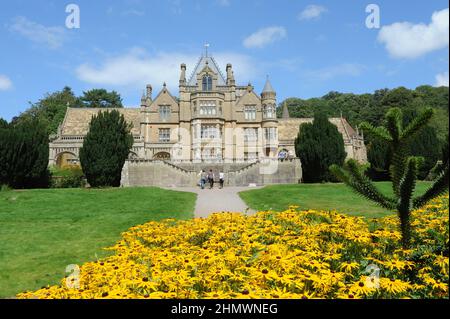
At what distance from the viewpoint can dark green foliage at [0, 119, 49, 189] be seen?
24484 millimetres

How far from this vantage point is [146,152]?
4578cm

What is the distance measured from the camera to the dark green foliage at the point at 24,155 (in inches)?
964

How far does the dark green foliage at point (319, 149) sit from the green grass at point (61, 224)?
12055 mm

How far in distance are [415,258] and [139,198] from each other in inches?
669

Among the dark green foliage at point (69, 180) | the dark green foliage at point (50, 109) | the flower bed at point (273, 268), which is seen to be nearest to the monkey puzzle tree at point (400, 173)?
the flower bed at point (273, 268)

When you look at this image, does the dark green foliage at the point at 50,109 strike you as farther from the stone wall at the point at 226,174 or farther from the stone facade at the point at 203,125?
the stone wall at the point at 226,174

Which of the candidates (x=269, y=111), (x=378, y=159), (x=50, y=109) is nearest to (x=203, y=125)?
(x=269, y=111)

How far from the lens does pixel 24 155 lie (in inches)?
987

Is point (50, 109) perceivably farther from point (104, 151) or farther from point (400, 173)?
point (400, 173)

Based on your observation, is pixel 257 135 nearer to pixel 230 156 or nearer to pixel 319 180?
pixel 230 156

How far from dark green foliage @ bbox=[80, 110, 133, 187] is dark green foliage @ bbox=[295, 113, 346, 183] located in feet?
47.1

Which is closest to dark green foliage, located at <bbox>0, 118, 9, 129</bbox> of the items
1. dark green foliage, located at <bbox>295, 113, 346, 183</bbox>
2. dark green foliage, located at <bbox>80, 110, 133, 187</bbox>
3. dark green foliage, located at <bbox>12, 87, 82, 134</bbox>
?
dark green foliage, located at <bbox>80, 110, 133, 187</bbox>

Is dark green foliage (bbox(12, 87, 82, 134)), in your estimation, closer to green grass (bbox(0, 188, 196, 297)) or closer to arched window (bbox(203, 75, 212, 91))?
arched window (bbox(203, 75, 212, 91))
